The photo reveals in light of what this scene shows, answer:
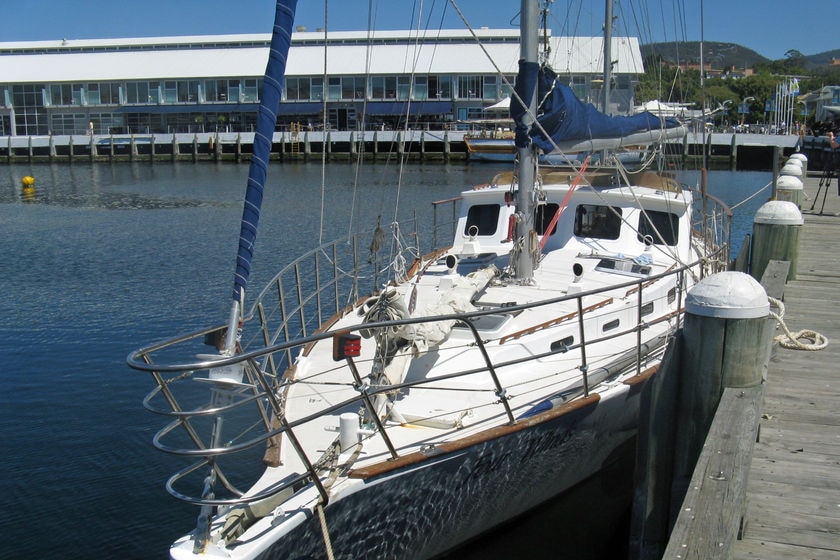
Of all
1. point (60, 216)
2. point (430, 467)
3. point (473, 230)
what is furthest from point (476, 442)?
point (60, 216)

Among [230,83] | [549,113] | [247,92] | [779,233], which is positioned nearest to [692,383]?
[779,233]

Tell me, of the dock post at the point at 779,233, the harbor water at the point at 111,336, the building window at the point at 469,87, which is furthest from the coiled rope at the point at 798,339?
the building window at the point at 469,87

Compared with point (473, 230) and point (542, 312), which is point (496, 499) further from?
point (473, 230)

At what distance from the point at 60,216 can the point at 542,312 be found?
27749mm

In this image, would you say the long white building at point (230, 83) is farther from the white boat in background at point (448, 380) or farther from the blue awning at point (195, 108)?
the white boat in background at point (448, 380)

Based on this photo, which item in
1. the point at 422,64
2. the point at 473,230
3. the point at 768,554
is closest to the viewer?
the point at 768,554

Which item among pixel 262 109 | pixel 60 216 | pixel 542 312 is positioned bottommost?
pixel 60 216

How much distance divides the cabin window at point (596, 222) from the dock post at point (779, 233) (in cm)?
196

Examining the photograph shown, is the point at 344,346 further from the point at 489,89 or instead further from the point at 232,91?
the point at 232,91

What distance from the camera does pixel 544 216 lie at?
39.7ft

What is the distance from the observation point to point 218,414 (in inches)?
221

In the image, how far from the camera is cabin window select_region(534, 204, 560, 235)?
11.9 meters

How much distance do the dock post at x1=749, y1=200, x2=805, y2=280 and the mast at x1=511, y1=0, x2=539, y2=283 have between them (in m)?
2.76

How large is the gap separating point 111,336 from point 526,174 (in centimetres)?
831
